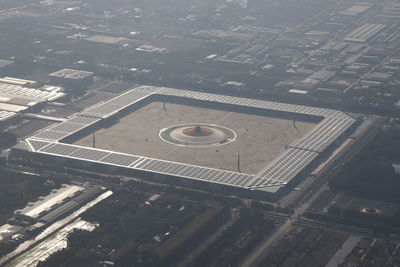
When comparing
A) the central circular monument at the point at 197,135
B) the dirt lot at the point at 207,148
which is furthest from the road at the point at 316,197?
the central circular monument at the point at 197,135

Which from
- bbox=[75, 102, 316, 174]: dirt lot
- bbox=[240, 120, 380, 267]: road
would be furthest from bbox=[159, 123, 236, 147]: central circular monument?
bbox=[240, 120, 380, 267]: road

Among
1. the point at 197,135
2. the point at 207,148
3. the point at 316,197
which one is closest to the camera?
the point at 316,197

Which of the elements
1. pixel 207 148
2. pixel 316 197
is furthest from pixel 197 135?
pixel 316 197

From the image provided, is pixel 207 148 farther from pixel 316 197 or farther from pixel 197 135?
pixel 316 197

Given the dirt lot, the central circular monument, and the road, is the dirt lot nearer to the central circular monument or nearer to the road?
the central circular monument

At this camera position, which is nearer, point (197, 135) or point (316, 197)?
point (316, 197)

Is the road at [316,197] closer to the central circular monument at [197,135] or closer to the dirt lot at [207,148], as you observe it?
the dirt lot at [207,148]

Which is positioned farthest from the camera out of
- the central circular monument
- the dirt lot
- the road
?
the central circular monument
